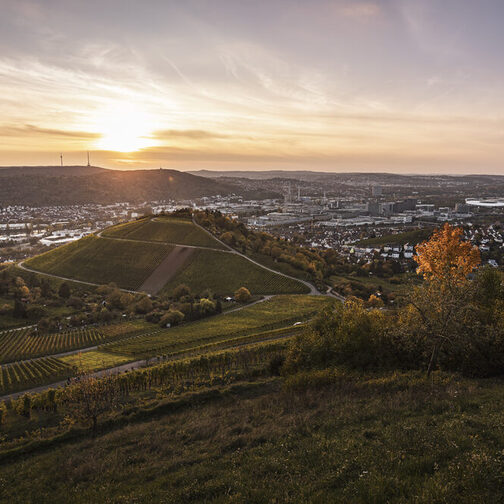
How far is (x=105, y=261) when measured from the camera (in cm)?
11756

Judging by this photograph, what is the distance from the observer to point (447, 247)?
1283 inches

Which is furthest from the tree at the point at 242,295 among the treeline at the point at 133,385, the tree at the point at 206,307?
the treeline at the point at 133,385

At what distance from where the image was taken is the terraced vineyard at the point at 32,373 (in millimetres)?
44719

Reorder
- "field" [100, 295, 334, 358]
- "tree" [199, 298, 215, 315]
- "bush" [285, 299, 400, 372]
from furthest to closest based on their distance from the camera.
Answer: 1. "tree" [199, 298, 215, 315]
2. "field" [100, 295, 334, 358]
3. "bush" [285, 299, 400, 372]

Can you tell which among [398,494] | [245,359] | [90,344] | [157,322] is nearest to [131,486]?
[398,494]

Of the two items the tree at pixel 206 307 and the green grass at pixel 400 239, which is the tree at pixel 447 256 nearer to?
the tree at pixel 206 307

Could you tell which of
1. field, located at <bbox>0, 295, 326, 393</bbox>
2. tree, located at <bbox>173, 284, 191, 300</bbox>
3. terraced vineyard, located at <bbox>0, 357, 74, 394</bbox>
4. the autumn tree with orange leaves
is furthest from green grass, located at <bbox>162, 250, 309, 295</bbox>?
the autumn tree with orange leaves

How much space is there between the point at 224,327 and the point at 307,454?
2149 inches

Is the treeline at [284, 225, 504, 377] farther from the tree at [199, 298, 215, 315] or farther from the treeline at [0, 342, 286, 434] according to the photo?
the tree at [199, 298, 215, 315]

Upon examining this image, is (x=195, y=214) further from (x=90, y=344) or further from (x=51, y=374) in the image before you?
(x=51, y=374)

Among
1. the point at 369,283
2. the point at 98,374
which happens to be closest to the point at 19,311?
the point at 98,374

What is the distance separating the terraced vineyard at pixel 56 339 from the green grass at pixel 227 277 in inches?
1089

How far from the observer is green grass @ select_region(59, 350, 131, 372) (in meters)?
49.6

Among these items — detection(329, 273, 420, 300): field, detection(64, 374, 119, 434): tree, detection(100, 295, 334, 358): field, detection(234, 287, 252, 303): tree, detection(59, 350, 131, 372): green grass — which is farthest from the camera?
detection(329, 273, 420, 300): field
